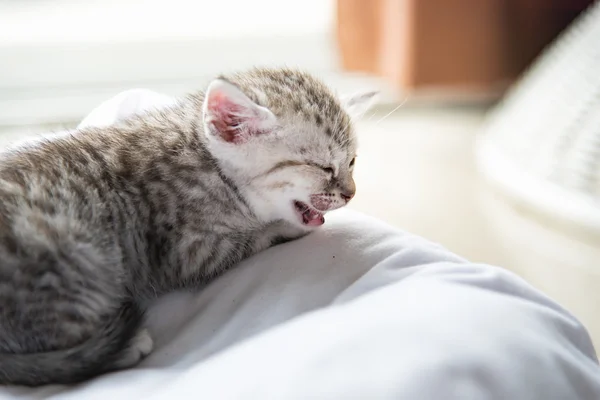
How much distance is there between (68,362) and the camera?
94cm

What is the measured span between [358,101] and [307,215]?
275mm

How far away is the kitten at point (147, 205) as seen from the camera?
3.15 feet

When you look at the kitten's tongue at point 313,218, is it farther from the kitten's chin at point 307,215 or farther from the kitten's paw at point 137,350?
the kitten's paw at point 137,350

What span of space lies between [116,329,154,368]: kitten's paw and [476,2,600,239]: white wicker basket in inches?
49.9

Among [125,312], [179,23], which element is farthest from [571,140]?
[179,23]

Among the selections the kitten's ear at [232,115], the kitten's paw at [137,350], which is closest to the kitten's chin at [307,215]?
the kitten's ear at [232,115]

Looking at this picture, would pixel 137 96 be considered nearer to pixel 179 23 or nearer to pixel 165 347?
pixel 165 347

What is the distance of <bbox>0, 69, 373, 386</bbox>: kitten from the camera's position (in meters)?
0.96

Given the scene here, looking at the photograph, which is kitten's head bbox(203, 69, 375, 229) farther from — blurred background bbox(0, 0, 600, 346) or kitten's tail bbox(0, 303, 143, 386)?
blurred background bbox(0, 0, 600, 346)

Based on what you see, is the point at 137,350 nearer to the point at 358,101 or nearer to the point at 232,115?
the point at 232,115

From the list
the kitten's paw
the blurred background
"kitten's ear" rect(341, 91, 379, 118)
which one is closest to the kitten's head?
"kitten's ear" rect(341, 91, 379, 118)

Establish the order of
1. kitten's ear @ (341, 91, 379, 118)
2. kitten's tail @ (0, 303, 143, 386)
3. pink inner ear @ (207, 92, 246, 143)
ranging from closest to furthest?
1. kitten's tail @ (0, 303, 143, 386)
2. pink inner ear @ (207, 92, 246, 143)
3. kitten's ear @ (341, 91, 379, 118)

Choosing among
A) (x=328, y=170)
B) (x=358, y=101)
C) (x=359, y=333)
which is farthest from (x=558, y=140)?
(x=359, y=333)

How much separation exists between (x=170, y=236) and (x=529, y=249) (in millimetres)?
1273
